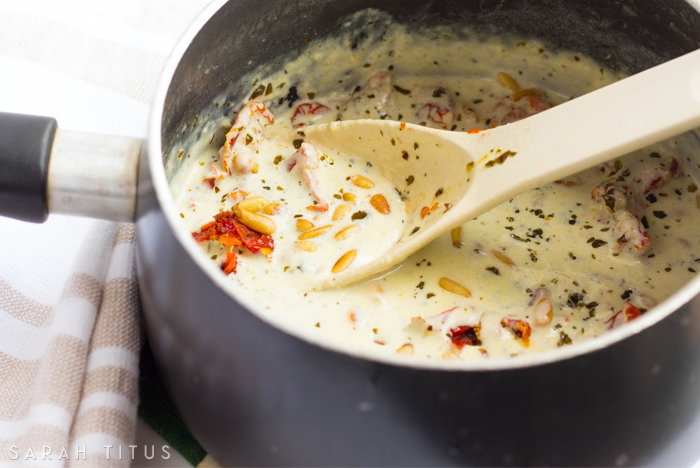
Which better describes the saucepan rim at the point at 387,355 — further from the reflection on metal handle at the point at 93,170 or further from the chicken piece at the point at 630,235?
the chicken piece at the point at 630,235

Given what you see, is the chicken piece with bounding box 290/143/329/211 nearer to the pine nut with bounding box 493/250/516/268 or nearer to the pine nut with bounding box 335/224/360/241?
the pine nut with bounding box 335/224/360/241

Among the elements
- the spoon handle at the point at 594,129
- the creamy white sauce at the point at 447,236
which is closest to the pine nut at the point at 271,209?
the creamy white sauce at the point at 447,236

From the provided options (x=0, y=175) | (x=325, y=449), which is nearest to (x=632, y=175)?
(x=325, y=449)

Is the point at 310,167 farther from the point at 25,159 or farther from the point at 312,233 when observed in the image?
the point at 25,159

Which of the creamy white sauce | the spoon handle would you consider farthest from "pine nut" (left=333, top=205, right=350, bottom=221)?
the spoon handle

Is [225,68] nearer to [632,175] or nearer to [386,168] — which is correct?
[386,168]

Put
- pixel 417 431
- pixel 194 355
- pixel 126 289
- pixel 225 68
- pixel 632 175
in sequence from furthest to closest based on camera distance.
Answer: pixel 632 175, pixel 225 68, pixel 126 289, pixel 194 355, pixel 417 431
